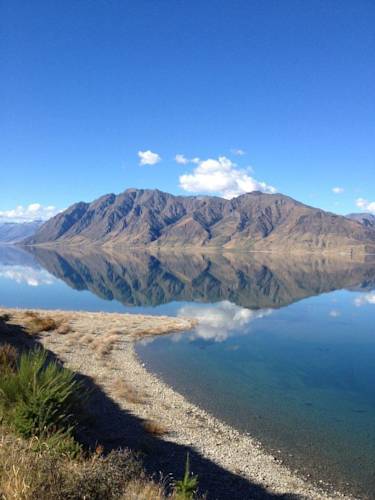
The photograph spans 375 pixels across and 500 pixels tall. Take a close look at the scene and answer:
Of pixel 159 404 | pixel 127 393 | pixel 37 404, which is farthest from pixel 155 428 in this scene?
pixel 37 404

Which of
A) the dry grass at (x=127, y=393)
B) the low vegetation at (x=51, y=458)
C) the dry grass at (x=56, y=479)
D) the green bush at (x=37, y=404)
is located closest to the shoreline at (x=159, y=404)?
the dry grass at (x=127, y=393)

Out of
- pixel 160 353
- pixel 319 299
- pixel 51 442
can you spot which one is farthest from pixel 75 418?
pixel 319 299

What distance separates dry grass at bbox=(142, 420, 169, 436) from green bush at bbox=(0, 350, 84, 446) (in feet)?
19.7

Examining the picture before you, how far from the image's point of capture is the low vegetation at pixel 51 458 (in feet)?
18.0

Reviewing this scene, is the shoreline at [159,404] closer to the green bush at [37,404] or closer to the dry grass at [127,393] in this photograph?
the dry grass at [127,393]

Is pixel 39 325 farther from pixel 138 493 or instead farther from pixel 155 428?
pixel 138 493

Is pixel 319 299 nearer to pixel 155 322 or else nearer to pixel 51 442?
pixel 155 322

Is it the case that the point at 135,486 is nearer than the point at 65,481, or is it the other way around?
the point at 65,481

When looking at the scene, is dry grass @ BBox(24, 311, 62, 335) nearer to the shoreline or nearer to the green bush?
the shoreline

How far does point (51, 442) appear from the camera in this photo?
770 cm

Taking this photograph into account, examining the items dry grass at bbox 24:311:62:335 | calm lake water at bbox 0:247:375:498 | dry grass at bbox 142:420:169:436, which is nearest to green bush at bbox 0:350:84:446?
dry grass at bbox 142:420:169:436

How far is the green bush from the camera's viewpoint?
28.2 ft

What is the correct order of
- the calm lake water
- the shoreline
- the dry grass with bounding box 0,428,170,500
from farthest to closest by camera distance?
the calm lake water
the shoreline
the dry grass with bounding box 0,428,170,500

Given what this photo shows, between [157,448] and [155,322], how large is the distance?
1228 inches
